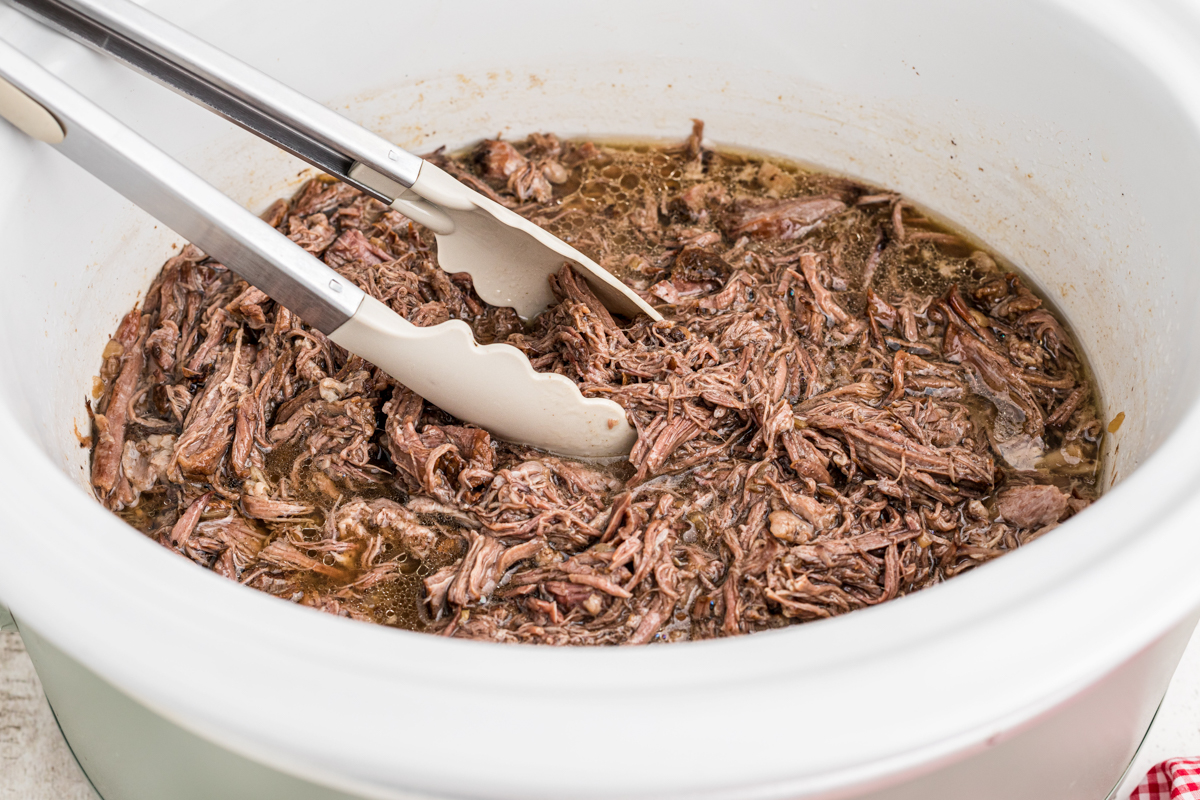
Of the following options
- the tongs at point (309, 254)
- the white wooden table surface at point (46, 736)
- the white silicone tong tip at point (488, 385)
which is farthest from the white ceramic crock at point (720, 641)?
the white silicone tong tip at point (488, 385)

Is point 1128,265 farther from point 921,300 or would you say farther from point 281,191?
point 281,191

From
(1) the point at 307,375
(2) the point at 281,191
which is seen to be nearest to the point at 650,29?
(2) the point at 281,191

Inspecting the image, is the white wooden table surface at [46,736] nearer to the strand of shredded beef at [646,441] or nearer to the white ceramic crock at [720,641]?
the white ceramic crock at [720,641]

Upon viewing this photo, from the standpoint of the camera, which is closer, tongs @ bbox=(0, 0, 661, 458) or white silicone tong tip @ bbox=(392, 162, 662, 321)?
tongs @ bbox=(0, 0, 661, 458)

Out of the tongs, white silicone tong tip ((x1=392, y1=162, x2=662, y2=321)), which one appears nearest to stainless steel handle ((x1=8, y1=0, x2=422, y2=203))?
the tongs

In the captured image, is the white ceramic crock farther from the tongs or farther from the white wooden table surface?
the white wooden table surface

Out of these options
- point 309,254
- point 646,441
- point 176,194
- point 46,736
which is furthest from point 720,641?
point 46,736

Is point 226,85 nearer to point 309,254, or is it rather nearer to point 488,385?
point 309,254
